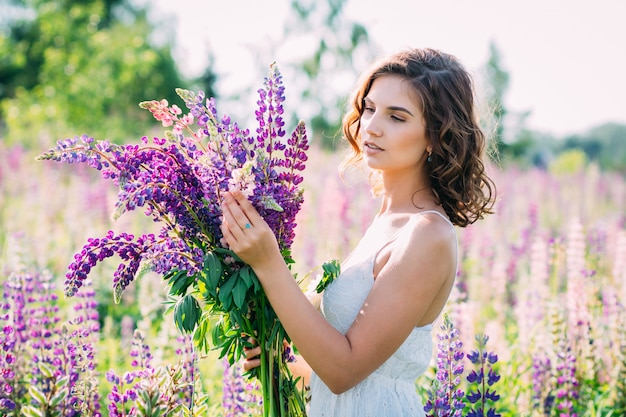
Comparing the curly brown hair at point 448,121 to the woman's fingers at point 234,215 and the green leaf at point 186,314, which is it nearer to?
the woman's fingers at point 234,215

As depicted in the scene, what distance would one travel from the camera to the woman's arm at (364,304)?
1.80 meters

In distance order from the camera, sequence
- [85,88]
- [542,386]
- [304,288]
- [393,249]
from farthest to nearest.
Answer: [85,88] → [542,386] → [304,288] → [393,249]

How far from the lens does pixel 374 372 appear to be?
7.34ft

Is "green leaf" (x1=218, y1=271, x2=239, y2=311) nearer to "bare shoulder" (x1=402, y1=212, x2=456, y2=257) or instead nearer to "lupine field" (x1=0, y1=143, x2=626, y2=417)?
"lupine field" (x1=0, y1=143, x2=626, y2=417)

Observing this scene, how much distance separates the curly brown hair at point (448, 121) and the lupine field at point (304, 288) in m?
0.46

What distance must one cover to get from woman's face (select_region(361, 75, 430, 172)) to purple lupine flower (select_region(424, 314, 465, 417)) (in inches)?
24.3

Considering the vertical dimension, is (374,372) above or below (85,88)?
below

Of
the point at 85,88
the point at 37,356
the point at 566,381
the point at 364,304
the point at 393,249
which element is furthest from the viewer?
the point at 85,88

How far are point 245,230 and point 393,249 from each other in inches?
22.6

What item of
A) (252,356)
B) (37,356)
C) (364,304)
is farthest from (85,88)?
(364,304)

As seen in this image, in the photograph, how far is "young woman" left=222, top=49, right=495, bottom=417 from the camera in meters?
1.87

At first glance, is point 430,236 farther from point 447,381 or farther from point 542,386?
point 542,386

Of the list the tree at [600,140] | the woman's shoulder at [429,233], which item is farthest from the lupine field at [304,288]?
the tree at [600,140]

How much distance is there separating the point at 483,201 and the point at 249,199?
1111mm
